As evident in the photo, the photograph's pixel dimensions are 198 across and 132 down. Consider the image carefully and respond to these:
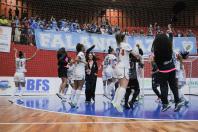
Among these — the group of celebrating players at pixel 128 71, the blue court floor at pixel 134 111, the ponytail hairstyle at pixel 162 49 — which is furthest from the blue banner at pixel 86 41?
the ponytail hairstyle at pixel 162 49

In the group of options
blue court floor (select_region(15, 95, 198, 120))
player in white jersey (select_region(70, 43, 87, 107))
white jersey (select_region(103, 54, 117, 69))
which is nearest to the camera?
blue court floor (select_region(15, 95, 198, 120))

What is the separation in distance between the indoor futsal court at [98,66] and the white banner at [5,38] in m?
0.05

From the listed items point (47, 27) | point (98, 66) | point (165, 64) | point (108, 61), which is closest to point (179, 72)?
point (165, 64)

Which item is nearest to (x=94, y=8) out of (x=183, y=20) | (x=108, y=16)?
(x=108, y=16)

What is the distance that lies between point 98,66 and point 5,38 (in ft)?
17.1

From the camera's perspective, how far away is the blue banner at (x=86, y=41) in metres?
19.4

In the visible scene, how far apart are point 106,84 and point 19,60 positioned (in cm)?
343

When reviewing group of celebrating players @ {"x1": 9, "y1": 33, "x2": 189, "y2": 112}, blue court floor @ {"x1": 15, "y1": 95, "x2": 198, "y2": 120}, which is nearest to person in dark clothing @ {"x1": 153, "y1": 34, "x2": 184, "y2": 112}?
group of celebrating players @ {"x1": 9, "y1": 33, "x2": 189, "y2": 112}

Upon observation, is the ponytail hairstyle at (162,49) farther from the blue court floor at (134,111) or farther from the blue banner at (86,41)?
the blue banner at (86,41)

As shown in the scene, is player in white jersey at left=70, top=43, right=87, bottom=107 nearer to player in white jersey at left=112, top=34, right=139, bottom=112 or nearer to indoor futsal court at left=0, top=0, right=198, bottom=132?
indoor futsal court at left=0, top=0, right=198, bottom=132

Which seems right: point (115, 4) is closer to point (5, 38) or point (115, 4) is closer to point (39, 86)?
point (39, 86)

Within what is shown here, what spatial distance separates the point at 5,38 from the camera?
18.0 meters

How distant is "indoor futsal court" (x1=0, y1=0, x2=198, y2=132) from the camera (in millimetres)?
7316

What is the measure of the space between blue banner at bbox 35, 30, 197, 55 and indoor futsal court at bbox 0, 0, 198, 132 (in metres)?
0.05
